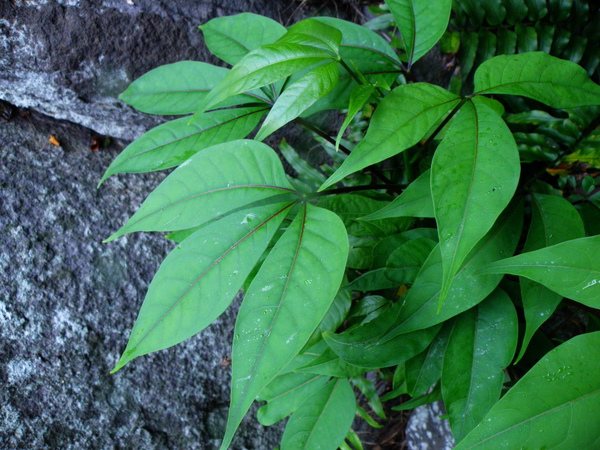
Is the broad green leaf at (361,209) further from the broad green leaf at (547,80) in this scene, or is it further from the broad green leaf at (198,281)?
the broad green leaf at (547,80)

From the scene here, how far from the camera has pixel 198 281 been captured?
705 millimetres

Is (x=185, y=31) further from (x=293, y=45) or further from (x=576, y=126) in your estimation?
(x=576, y=126)

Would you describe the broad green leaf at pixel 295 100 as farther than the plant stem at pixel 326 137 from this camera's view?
No

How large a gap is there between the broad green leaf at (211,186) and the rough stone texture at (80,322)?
69cm

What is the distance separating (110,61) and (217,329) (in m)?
0.99

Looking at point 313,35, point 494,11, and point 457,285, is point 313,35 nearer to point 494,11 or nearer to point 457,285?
point 457,285

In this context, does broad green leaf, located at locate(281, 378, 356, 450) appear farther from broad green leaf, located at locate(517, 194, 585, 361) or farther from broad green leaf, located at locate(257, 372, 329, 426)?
broad green leaf, located at locate(517, 194, 585, 361)

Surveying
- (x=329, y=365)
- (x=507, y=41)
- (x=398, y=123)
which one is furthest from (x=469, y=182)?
(x=507, y=41)

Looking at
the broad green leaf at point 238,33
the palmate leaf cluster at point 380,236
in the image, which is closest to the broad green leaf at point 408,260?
the palmate leaf cluster at point 380,236

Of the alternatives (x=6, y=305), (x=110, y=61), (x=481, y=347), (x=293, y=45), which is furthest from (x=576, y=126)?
(x=6, y=305)

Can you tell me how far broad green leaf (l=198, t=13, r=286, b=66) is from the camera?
992mm

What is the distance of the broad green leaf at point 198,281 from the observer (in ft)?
2.19

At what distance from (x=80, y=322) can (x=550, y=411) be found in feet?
4.17

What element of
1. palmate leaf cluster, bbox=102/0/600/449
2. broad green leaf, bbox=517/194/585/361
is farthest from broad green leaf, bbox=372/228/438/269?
broad green leaf, bbox=517/194/585/361
